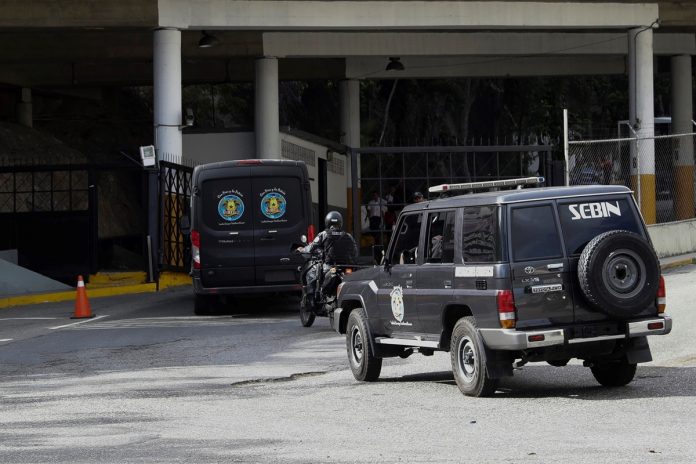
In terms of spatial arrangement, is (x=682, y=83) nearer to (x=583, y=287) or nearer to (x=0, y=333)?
(x=0, y=333)

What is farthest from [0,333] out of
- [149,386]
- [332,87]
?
[332,87]

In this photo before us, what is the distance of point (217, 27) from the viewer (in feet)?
101

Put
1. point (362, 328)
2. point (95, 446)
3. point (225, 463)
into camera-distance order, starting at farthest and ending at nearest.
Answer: point (362, 328) < point (95, 446) < point (225, 463)

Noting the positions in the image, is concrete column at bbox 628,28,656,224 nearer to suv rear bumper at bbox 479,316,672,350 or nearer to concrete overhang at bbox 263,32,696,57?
concrete overhang at bbox 263,32,696,57

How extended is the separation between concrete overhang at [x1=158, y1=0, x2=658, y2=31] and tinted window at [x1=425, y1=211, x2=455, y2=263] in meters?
18.9

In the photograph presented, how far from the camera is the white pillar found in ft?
97.9

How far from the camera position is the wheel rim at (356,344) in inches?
525

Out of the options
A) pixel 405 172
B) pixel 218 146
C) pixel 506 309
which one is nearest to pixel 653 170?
pixel 405 172

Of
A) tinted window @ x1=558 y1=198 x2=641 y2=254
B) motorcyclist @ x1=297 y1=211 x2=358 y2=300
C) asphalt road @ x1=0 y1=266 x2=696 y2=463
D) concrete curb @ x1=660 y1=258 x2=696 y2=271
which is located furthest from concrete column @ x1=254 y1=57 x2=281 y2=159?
tinted window @ x1=558 y1=198 x2=641 y2=254

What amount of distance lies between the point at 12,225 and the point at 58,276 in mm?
1599

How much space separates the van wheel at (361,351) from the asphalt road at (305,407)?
0.48ft

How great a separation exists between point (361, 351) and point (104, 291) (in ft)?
46.8

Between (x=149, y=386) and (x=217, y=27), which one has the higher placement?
(x=217, y=27)

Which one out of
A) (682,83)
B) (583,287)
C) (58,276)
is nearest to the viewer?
(583,287)
